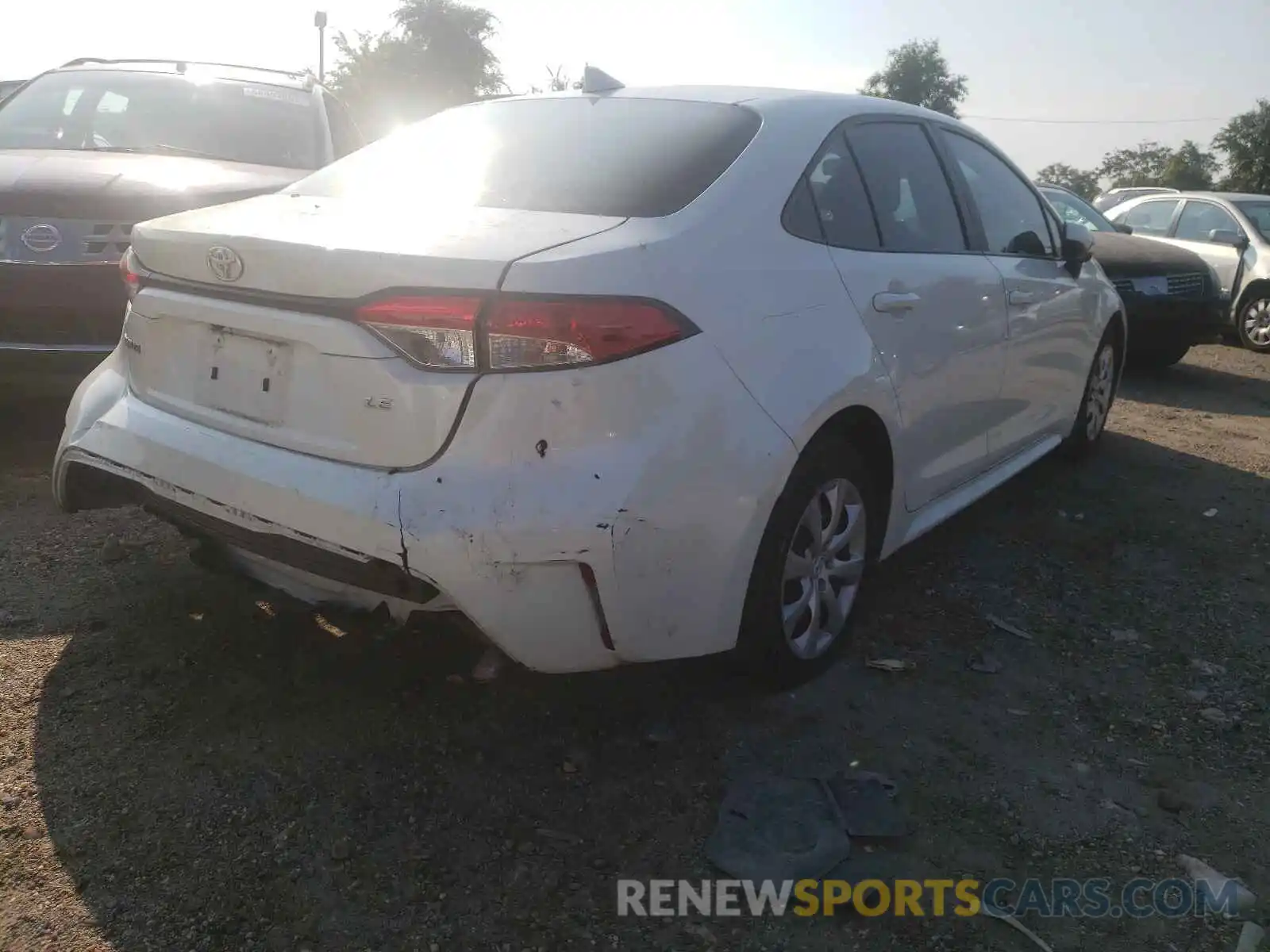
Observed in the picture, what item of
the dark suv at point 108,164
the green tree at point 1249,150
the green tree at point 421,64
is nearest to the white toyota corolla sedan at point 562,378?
the dark suv at point 108,164

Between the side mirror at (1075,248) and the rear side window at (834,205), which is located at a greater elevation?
the rear side window at (834,205)

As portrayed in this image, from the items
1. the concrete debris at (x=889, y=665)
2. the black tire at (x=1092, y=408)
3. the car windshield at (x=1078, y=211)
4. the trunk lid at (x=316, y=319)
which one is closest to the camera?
the trunk lid at (x=316, y=319)

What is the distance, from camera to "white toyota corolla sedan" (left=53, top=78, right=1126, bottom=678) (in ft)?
7.38

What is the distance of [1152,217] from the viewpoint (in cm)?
1172

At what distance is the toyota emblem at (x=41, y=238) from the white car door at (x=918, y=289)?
10.1 ft

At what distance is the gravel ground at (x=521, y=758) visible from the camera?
2.19m

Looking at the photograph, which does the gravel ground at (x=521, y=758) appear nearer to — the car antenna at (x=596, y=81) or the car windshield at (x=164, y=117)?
the car antenna at (x=596, y=81)

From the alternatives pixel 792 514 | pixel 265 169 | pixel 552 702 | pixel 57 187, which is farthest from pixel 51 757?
pixel 265 169

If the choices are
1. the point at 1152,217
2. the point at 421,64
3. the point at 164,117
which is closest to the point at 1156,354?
the point at 1152,217

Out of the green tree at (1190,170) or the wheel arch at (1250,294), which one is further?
the green tree at (1190,170)

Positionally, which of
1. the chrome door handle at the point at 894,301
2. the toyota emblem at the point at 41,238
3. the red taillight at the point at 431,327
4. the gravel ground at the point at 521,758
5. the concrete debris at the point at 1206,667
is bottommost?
the gravel ground at the point at 521,758

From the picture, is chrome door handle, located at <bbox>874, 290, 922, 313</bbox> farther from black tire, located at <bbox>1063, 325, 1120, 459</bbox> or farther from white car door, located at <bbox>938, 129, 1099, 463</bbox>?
black tire, located at <bbox>1063, 325, 1120, 459</bbox>

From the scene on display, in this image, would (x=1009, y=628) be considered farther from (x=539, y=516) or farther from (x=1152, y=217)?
(x=1152, y=217)

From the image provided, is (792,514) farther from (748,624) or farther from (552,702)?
(552,702)
